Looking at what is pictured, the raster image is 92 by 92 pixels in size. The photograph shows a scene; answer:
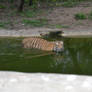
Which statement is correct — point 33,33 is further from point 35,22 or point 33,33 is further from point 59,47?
point 59,47

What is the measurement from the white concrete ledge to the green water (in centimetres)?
159

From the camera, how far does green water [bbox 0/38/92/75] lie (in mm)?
5121

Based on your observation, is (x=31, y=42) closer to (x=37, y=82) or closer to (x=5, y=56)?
(x=5, y=56)

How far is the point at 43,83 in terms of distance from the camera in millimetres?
3143

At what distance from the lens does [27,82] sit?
3.19 m

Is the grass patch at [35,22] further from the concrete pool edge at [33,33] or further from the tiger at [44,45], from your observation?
the tiger at [44,45]

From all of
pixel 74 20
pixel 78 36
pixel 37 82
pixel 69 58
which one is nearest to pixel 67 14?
pixel 74 20

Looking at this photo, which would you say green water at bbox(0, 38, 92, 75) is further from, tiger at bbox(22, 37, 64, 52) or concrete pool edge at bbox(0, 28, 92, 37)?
concrete pool edge at bbox(0, 28, 92, 37)

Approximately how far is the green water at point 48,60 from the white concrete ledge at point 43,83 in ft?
5.21

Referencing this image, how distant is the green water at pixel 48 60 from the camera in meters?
5.12

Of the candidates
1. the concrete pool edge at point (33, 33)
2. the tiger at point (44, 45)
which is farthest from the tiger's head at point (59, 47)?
the concrete pool edge at point (33, 33)

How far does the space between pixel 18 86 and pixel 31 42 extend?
442 centimetres

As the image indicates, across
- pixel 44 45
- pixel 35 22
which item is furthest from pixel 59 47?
pixel 35 22

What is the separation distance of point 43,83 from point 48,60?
2.73 metres
